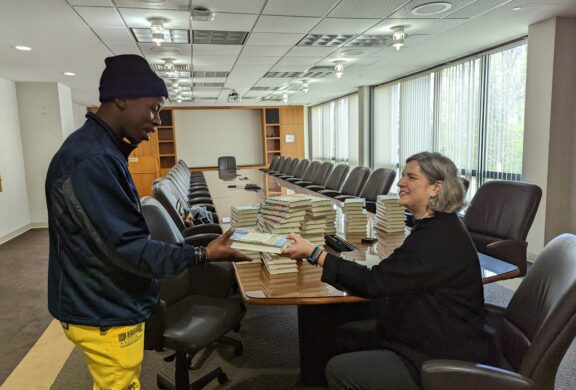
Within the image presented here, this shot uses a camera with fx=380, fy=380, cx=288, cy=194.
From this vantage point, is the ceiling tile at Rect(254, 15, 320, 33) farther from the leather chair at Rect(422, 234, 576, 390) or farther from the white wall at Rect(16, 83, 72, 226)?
the white wall at Rect(16, 83, 72, 226)

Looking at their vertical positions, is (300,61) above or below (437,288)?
above

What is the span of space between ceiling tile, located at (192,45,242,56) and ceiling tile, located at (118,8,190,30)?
0.92 metres

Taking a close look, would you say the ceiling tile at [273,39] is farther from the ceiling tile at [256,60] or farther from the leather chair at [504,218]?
the leather chair at [504,218]

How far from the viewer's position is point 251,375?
237cm

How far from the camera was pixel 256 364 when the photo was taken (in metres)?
2.48

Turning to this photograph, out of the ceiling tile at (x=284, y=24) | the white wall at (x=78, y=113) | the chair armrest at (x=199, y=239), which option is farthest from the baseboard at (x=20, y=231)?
the ceiling tile at (x=284, y=24)

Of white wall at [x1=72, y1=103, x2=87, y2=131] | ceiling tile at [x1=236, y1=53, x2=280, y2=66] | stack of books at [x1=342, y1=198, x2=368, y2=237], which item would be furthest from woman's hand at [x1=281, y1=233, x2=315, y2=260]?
white wall at [x1=72, y1=103, x2=87, y2=131]

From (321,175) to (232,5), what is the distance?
3895mm

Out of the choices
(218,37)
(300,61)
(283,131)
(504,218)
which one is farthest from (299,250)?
(283,131)

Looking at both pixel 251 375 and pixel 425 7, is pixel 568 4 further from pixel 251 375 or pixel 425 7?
pixel 251 375

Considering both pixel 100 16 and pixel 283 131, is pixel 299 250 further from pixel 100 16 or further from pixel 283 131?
pixel 283 131

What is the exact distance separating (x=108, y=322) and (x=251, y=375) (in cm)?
138

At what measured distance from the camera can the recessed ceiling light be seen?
3.45 m

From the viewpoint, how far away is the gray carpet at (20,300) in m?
2.85
